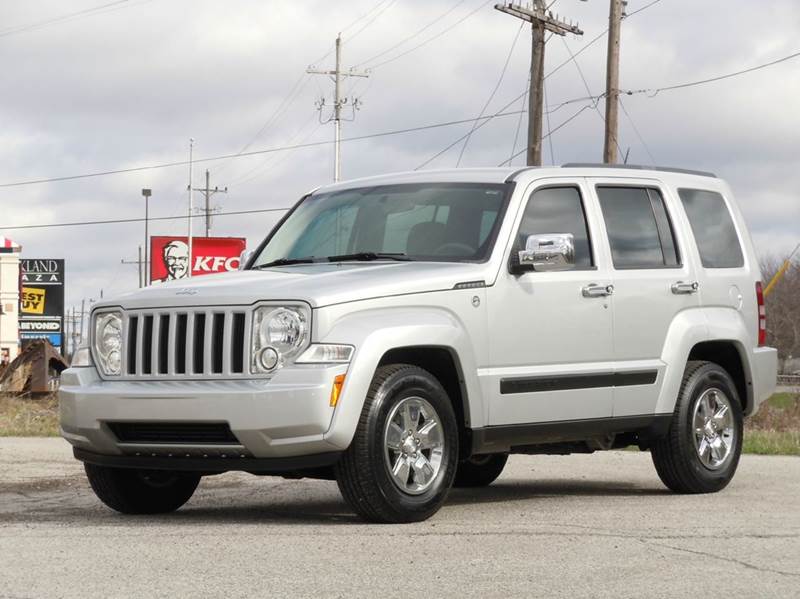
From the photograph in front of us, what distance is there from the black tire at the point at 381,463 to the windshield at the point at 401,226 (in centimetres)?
102

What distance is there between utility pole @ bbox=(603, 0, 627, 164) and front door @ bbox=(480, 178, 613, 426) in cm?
2380

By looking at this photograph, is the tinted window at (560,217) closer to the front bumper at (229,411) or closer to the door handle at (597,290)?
the door handle at (597,290)

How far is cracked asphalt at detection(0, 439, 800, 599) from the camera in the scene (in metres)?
6.27

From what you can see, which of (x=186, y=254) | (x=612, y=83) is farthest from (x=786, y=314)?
(x=612, y=83)

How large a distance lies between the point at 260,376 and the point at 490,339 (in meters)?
1.53

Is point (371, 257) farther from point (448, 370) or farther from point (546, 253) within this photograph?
point (546, 253)

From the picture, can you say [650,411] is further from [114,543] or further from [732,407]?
[114,543]

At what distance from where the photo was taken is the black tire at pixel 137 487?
30.2 feet

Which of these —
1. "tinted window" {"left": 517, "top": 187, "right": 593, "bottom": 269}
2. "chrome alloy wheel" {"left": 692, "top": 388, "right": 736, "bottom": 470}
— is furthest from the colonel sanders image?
"tinted window" {"left": 517, "top": 187, "right": 593, "bottom": 269}

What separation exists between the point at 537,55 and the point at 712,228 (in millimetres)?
22263

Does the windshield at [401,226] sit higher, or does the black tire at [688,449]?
the windshield at [401,226]

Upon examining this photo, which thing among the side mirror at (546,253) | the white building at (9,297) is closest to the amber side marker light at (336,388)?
the side mirror at (546,253)

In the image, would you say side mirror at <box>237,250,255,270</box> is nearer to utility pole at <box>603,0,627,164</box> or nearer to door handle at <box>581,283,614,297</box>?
door handle at <box>581,283,614,297</box>

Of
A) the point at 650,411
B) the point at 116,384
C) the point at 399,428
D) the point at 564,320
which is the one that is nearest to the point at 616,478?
the point at 650,411
